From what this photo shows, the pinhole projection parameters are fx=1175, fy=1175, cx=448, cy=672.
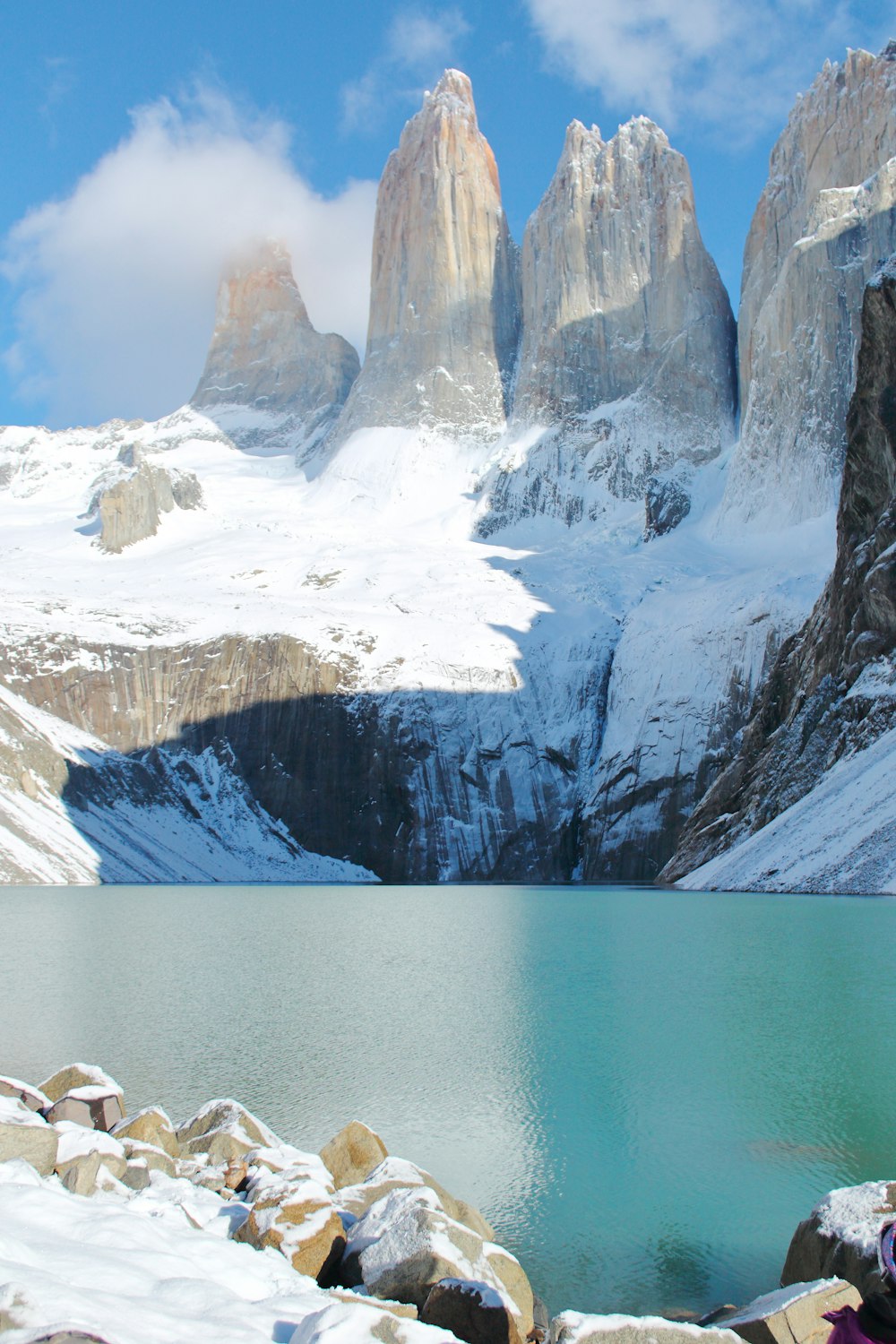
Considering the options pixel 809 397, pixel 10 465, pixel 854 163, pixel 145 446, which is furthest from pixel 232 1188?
pixel 10 465

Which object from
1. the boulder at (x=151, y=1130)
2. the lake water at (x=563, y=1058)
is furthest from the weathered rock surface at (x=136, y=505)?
the boulder at (x=151, y=1130)

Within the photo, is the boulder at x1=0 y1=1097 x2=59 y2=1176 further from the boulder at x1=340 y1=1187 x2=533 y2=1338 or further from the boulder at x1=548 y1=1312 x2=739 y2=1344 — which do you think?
the boulder at x1=548 y1=1312 x2=739 y2=1344

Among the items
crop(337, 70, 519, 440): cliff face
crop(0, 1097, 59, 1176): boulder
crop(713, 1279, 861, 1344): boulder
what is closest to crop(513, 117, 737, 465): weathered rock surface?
crop(337, 70, 519, 440): cliff face

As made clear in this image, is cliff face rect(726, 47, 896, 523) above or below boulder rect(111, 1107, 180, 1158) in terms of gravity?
above

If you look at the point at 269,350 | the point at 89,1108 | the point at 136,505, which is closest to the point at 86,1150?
the point at 89,1108

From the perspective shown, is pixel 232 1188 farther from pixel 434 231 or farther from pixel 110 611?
pixel 434 231

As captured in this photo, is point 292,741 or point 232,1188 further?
point 292,741
